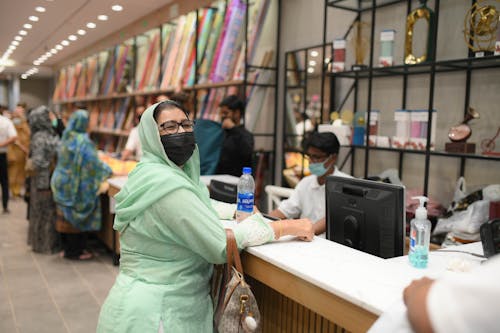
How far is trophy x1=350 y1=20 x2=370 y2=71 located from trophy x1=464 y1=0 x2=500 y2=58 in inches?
35.0

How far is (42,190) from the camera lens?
5.12 meters

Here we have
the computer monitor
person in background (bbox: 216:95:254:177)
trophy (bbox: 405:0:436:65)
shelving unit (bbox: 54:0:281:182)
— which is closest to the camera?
the computer monitor

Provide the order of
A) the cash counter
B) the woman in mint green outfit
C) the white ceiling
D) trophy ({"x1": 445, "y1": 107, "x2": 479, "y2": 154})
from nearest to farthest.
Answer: the cash counter → the woman in mint green outfit → trophy ({"x1": 445, "y1": 107, "x2": 479, "y2": 154}) → the white ceiling

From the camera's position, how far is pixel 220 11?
5.22 meters

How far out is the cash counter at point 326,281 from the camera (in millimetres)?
1372

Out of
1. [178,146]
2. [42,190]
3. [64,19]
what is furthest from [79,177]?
[64,19]

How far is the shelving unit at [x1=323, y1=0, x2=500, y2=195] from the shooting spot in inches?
116

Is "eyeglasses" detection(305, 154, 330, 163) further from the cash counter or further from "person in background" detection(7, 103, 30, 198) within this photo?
"person in background" detection(7, 103, 30, 198)

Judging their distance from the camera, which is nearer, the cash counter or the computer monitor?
the cash counter

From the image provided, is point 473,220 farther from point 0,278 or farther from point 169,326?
point 0,278

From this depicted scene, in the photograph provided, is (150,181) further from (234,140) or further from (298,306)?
(234,140)

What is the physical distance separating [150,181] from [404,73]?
2528 mm

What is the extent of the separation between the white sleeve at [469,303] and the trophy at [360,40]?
3.00 metres

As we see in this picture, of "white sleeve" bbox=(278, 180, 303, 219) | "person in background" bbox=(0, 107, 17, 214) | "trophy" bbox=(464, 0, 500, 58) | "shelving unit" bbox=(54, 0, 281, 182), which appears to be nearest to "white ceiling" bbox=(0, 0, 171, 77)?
"shelving unit" bbox=(54, 0, 281, 182)
